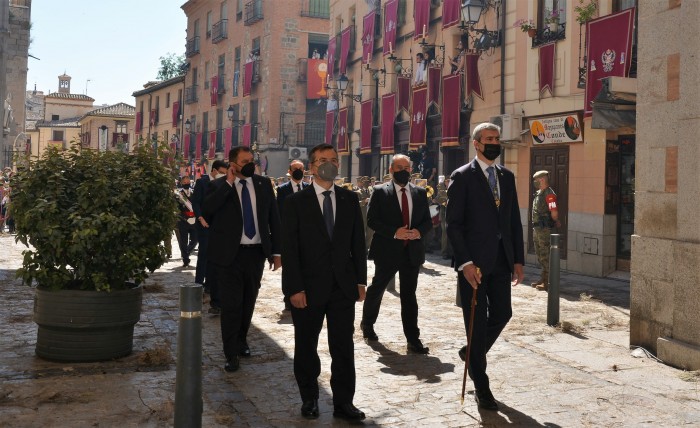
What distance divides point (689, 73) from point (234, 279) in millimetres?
4199

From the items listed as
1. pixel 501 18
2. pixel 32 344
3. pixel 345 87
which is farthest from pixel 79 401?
pixel 345 87

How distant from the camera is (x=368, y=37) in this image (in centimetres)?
2644

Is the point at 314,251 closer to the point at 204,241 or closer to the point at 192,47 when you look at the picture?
the point at 204,241

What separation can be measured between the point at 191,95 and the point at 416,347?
41.9 m

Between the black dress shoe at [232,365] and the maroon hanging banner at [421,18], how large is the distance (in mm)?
17372

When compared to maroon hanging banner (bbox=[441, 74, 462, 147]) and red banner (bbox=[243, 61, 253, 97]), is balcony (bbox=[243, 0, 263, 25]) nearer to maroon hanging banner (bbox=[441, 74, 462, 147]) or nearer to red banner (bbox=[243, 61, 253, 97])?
red banner (bbox=[243, 61, 253, 97])

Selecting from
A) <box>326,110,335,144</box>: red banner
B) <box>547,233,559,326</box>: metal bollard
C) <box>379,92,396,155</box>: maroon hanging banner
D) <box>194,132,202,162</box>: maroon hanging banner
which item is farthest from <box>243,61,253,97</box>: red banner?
<box>547,233,559,326</box>: metal bollard

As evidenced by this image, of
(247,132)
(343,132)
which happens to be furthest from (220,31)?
(343,132)

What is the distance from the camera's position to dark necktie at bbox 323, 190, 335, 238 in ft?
16.6

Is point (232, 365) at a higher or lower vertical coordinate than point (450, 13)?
lower

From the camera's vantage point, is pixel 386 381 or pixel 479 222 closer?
pixel 479 222

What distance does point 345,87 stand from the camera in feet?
89.4

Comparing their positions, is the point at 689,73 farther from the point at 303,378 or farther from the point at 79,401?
the point at 79,401

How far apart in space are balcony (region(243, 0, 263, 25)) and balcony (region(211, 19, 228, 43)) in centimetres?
378
